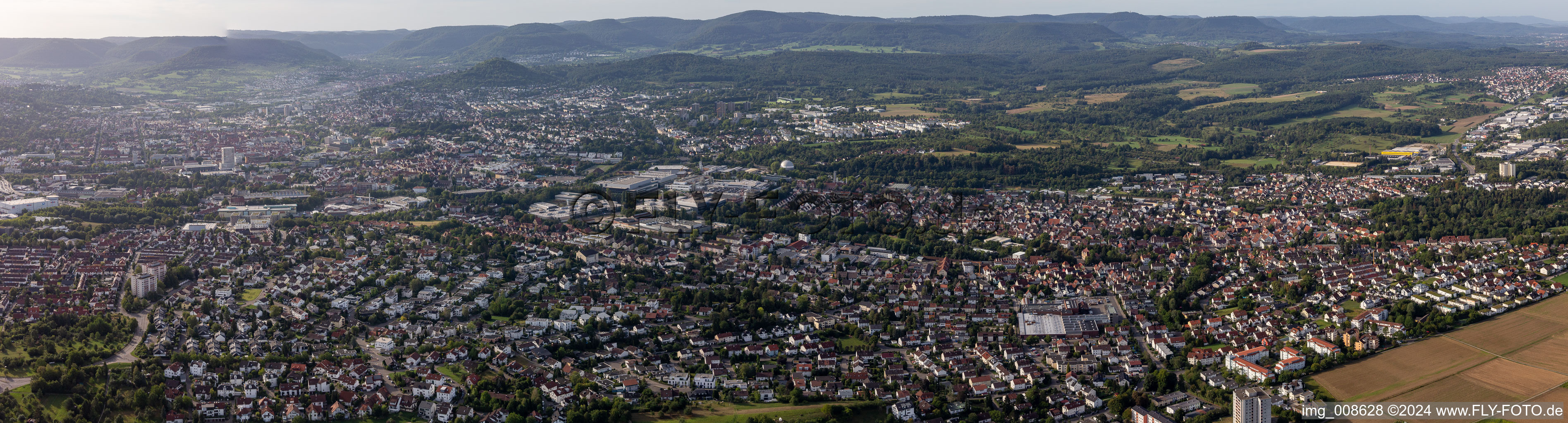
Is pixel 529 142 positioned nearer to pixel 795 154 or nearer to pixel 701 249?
pixel 795 154

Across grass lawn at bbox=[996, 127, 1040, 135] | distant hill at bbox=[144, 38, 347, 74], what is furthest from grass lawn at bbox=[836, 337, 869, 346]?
distant hill at bbox=[144, 38, 347, 74]

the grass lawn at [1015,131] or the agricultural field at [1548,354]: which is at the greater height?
the grass lawn at [1015,131]

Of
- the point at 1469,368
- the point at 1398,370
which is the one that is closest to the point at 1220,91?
the point at 1469,368

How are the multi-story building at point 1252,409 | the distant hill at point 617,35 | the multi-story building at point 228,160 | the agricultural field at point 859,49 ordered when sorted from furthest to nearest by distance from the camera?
the distant hill at point 617,35 → the agricultural field at point 859,49 → the multi-story building at point 228,160 → the multi-story building at point 1252,409

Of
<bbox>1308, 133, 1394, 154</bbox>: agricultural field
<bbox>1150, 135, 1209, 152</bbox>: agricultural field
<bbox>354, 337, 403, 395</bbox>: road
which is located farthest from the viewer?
<bbox>1150, 135, 1209, 152</bbox>: agricultural field

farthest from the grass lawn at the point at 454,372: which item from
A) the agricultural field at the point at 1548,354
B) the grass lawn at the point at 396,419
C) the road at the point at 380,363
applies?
the agricultural field at the point at 1548,354

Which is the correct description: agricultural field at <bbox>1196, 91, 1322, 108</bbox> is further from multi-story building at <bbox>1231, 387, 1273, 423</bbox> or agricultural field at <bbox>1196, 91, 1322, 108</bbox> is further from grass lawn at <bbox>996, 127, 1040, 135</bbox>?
multi-story building at <bbox>1231, 387, 1273, 423</bbox>

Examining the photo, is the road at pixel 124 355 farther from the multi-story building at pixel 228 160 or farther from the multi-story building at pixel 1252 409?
the multi-story building at pixel 228 160
